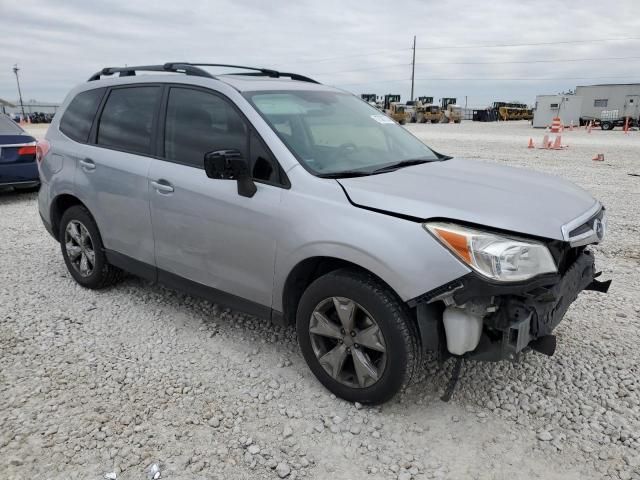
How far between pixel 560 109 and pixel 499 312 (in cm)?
4212

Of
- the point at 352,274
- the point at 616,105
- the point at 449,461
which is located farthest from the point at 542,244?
the point at 616,105

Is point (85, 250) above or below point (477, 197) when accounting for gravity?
below

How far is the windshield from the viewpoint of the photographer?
3.21m

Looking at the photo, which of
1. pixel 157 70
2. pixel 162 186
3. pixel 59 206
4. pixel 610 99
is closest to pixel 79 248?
pixel 59 206

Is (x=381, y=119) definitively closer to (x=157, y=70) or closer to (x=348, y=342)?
(x=157, y=70)

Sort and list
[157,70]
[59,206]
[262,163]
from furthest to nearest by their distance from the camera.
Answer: [59,206]
[157,70]
[262,163]

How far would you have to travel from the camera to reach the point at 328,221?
2.80 m

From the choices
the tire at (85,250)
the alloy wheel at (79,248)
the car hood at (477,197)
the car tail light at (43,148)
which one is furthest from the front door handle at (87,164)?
the car hood at (477,197)

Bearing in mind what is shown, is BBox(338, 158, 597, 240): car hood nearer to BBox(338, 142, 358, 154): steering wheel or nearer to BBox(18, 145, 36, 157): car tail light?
BBox(338, 142, 358, 154): steering wheel

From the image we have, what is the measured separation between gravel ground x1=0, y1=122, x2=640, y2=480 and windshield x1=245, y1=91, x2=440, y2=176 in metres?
1.37

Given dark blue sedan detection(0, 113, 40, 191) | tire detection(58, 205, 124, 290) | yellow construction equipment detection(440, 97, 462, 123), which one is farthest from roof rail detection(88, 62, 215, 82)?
yellow construction equipment detection(440, 97, 462, 123)

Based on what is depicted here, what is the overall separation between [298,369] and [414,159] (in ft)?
5.42

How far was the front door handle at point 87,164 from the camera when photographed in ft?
13.9

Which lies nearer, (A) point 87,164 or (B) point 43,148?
(A) point 87,164
